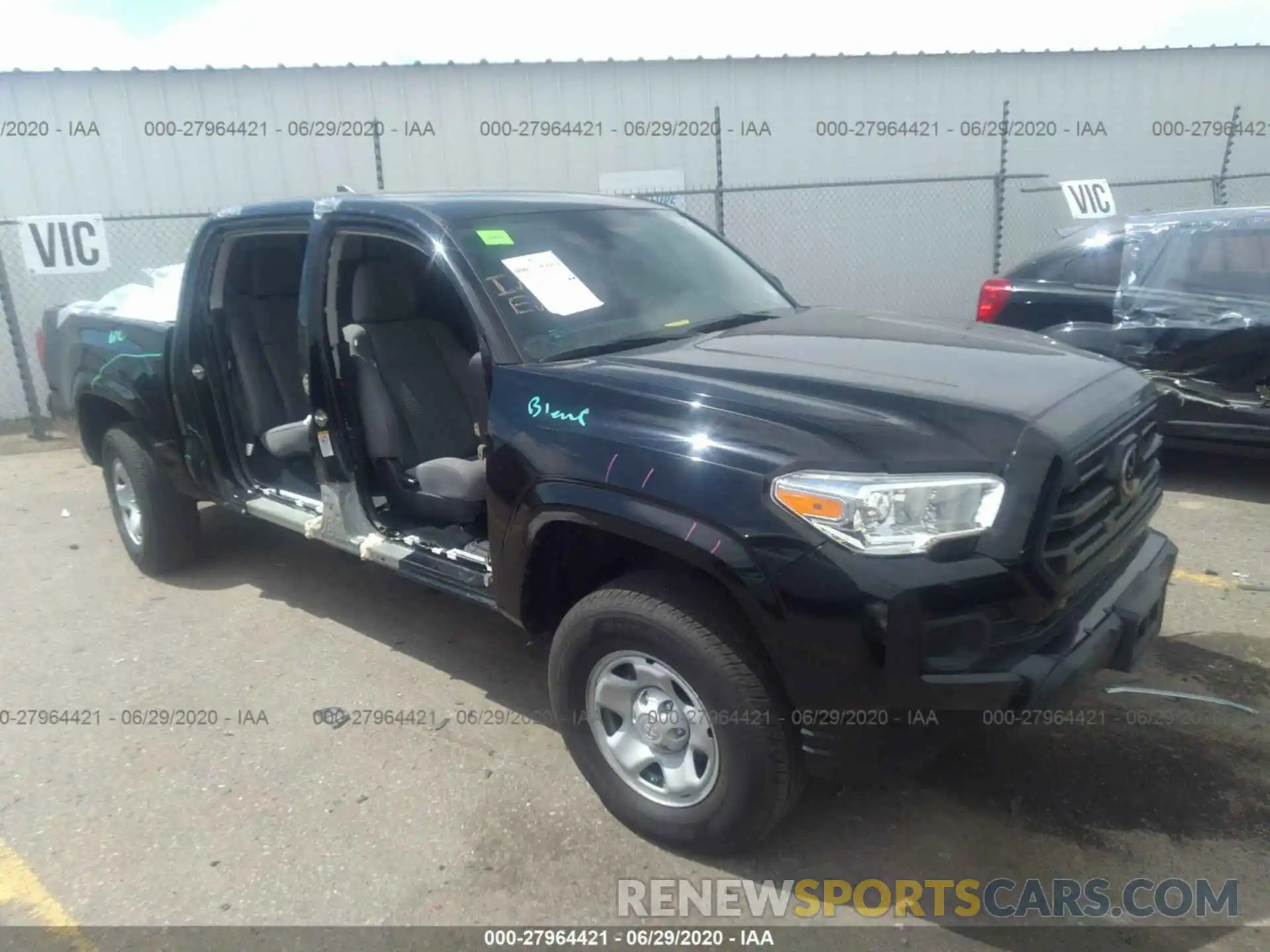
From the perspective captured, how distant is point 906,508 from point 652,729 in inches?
40.3

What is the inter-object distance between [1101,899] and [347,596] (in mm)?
3582

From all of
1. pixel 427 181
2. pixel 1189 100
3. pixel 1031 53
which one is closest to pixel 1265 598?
pixel 427 181

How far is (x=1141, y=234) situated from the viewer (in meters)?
5.86

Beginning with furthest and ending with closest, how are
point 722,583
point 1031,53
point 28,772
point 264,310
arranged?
point 1031,53, point 264,310, point 28,772, point 722,583

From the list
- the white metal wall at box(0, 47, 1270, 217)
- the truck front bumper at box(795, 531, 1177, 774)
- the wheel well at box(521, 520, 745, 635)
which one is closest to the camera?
the truck front bumper at box(795, 531, 1177, 774)

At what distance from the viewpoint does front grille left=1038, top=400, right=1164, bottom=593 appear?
2381 millimetres

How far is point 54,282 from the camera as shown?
30.8 feet

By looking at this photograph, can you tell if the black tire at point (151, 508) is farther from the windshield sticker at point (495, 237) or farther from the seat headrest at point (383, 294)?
the windshield sticker at point (495, 237)

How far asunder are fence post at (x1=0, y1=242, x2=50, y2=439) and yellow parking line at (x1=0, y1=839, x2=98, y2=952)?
7244mm

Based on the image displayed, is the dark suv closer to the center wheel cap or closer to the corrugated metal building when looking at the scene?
the center wheel cap

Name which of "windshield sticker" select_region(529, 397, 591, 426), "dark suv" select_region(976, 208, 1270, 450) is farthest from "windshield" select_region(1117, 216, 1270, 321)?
"windshield sticker" select_region(529, 397, 591, 426)

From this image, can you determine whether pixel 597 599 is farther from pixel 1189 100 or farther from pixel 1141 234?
pixel 1189 100

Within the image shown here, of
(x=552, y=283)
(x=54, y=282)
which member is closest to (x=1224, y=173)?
(x=552, y=283)

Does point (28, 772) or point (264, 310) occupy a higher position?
point (264, 310)
